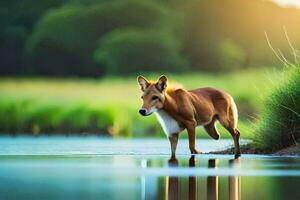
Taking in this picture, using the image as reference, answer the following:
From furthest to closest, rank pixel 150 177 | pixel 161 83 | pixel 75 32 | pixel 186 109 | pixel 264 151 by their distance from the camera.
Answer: pixel 75 32 < pixel 264 151 < pixel 186 109 < pixel 161 83 < pixel 150 177

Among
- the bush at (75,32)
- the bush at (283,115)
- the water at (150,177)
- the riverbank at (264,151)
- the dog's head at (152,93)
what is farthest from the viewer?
the bush at (75,32)

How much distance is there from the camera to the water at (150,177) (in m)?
11.0

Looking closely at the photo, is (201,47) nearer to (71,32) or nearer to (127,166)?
(71,32)

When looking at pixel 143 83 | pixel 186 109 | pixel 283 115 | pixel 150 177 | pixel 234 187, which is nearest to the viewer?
pixel 234 187

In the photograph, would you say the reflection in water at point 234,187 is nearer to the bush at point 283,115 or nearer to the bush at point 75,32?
the bush at point 283,115

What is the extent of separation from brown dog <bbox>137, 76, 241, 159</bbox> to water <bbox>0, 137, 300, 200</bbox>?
0.48 m

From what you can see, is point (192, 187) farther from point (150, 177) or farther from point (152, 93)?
point (152, 93)

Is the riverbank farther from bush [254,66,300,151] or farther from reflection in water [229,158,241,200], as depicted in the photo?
reflection in water [229,158,241,200]

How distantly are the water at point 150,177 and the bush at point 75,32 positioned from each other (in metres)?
25.4

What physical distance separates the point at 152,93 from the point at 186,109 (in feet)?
2.71

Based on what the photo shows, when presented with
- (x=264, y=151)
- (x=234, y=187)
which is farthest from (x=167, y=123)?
(x=234, y=187)

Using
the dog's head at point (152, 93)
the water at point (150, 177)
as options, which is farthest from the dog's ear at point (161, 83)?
the water at point (150, 177)

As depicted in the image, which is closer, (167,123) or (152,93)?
(152,93)

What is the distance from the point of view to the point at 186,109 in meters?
17.5
